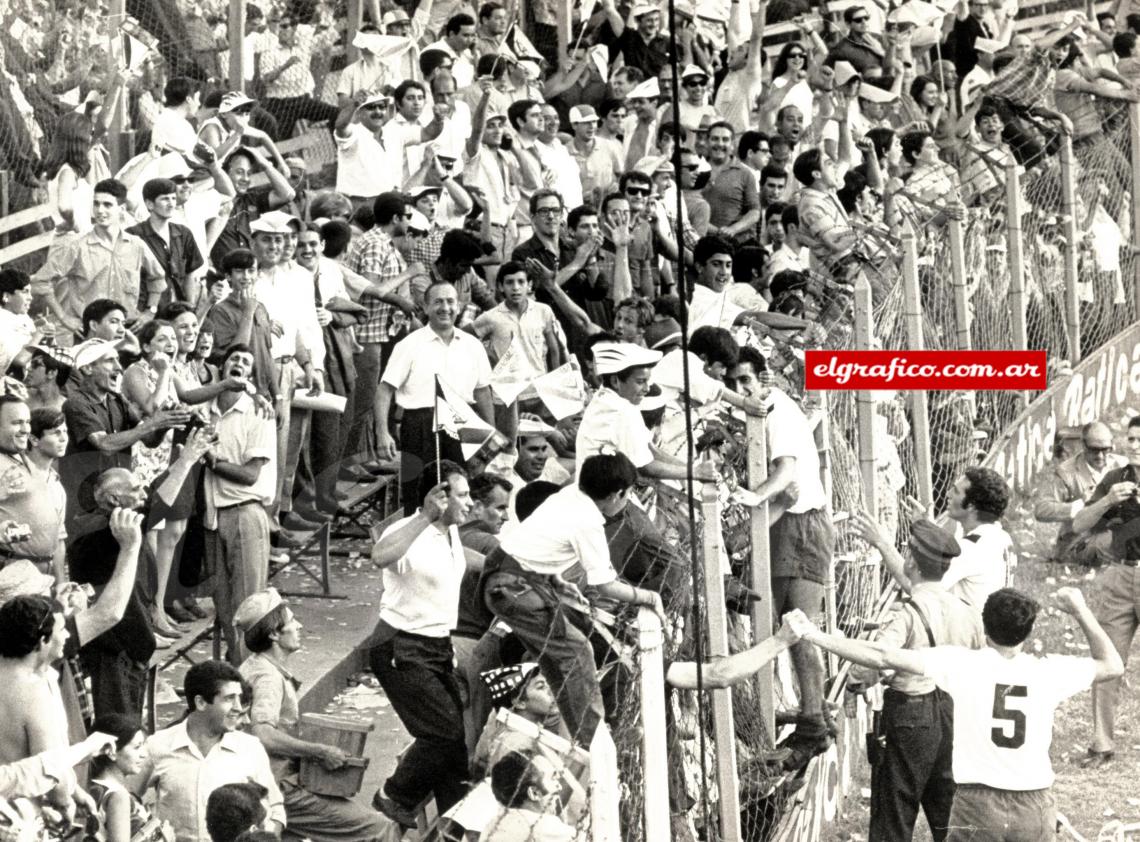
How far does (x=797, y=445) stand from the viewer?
10.3 m

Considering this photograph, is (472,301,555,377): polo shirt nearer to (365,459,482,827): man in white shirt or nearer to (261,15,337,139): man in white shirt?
(365,459,482,827): man in white shirt

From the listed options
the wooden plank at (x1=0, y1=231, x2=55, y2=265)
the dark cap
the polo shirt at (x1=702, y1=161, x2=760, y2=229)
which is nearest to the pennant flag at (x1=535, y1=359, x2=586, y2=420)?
the dark cap

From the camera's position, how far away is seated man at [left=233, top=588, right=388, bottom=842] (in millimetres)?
9117

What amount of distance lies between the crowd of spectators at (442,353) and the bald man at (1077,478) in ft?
2.36

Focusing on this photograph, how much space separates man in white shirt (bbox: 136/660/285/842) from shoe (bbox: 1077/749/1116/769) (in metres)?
5.46

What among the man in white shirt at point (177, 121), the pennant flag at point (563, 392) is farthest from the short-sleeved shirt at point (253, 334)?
the man in white shirt at point (177, 121)

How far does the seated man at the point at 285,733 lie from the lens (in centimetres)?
912

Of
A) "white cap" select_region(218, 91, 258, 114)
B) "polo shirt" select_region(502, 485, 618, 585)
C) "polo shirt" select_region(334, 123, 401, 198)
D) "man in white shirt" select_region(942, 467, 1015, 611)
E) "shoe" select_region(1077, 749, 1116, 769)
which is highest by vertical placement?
"white cap" select_region(218, 91, 258, 114)

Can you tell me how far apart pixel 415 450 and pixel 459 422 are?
1.59 ft

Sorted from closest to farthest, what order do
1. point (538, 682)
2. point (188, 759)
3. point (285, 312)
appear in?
point (188, 759)
point (538, 682)
point (285, 312)

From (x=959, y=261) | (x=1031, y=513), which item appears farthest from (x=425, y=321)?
(x=1031, y=513)

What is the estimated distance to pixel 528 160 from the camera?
52.5 ft

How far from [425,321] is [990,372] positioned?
364 centimetres

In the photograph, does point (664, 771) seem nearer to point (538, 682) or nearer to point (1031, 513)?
point (538, 682)
